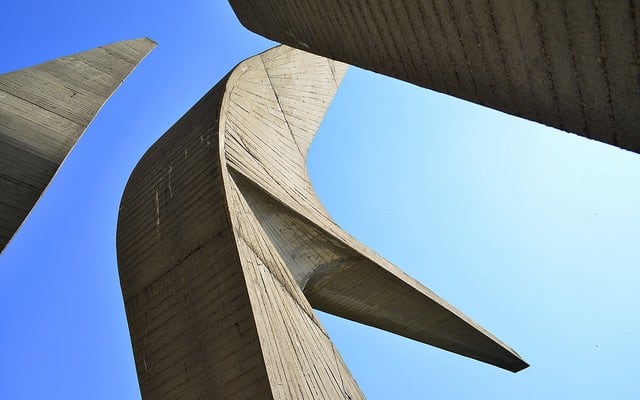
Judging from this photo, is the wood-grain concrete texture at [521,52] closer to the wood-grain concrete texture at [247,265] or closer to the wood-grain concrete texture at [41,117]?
the wood-grain concrete texture at [247,265]

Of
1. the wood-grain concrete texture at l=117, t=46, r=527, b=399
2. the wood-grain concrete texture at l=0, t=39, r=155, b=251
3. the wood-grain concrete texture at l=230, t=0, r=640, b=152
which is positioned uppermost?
the wood-grain concrete texture at l=0, t=39, r=155, b=251

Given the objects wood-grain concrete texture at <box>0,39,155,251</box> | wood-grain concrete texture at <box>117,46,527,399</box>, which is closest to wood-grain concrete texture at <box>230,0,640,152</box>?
wood-grain concrete texture at <box>117,46,527,399</box>

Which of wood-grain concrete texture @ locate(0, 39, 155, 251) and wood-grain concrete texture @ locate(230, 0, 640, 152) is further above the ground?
wood-grain concrete texture @ locate(0, 39, 155, 251)

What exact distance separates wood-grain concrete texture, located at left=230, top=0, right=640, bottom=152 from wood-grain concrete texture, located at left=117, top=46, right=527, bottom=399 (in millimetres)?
1986

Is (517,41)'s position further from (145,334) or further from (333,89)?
(333,89)

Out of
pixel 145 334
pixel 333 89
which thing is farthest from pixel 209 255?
pixel 333 89

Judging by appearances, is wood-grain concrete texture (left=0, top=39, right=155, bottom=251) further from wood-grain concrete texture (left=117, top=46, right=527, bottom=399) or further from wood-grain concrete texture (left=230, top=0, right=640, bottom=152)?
wood-grain concrete texture (left=230, top=0, right=640, bottom=152)

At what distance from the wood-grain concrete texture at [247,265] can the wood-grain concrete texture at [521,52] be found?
1986 mm

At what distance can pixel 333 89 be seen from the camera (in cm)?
801

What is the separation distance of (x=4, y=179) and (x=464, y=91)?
4.59m

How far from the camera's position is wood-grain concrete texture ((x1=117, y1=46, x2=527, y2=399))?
3930 mm

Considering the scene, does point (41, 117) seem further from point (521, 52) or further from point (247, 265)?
point (521, 52)

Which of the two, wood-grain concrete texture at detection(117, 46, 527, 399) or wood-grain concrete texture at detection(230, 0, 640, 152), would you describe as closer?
wood-grain concrete texture at detection(230, 0, 640, 152)

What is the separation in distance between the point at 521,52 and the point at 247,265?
2681 millimetres
